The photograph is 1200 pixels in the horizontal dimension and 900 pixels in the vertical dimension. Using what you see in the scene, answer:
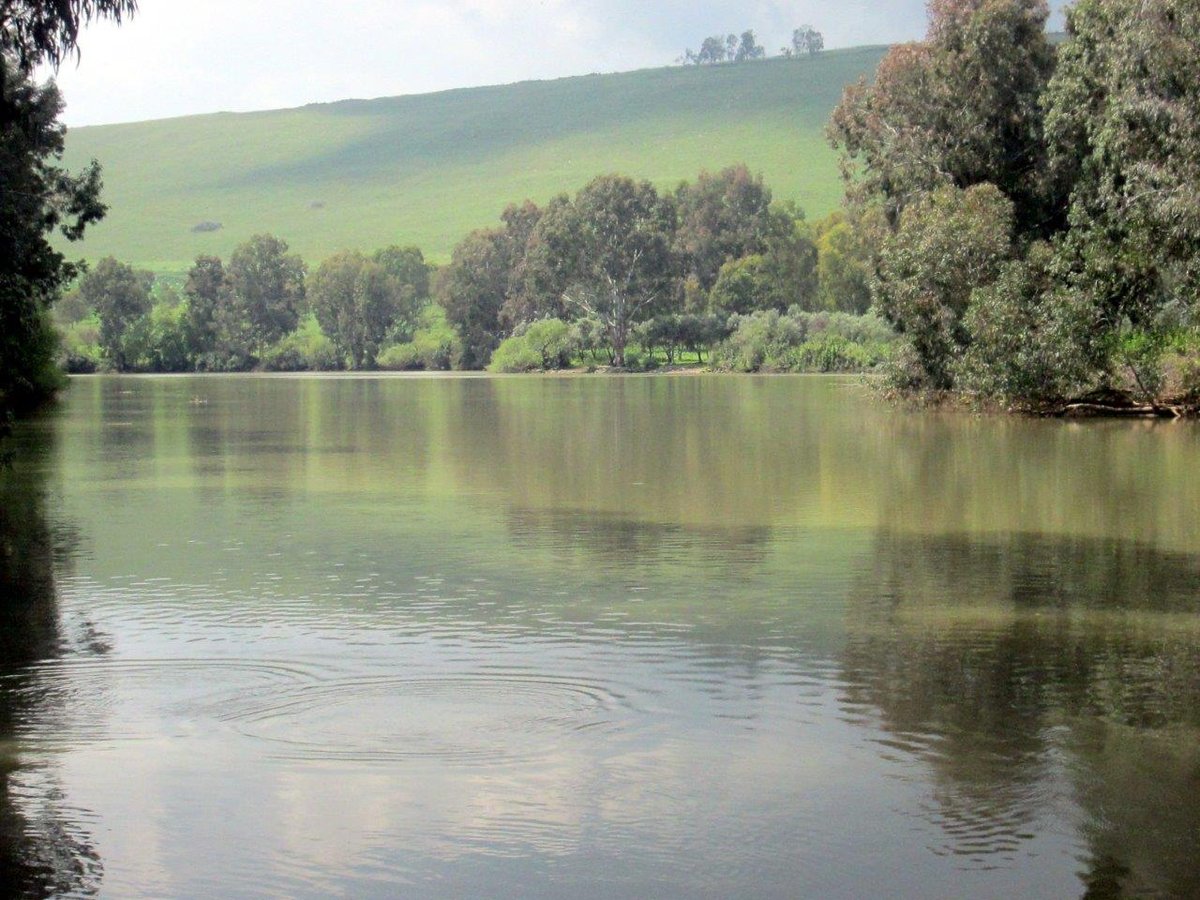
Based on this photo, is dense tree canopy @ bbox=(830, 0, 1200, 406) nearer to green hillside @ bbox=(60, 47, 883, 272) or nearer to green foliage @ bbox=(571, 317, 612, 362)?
green foliage @ bbox=(571, 317, 612, 362)

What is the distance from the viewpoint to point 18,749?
837cm

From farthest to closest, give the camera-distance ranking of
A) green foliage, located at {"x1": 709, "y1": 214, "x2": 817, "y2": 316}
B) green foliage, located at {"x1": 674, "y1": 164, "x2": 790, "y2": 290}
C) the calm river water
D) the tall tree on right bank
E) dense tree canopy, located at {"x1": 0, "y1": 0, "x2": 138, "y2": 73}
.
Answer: green foliage, located at {"x1": 674, "y1": 164, "x2": 790, "y2": 290} < green foliage, located at {"x1": 709, "y1": 214, "x2": 817, "y2": 316} < the tall tree on right bank < dense tree canopy, located at {"x1": 0, "y1": 0, "x2": 138, "y2": 73} < the calm river water

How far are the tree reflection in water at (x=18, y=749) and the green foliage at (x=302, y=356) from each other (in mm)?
111976

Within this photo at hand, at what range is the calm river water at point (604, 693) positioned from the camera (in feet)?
22.1

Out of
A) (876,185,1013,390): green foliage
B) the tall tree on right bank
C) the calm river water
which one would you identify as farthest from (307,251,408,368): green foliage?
the calm river water

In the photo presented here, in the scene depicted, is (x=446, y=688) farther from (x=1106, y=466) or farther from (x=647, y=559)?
(x=1106, y=466)

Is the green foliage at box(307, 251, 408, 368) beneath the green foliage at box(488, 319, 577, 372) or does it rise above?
above

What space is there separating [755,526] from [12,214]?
13.4m

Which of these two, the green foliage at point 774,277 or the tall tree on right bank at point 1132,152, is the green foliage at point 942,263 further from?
the green foliage at point 774,277

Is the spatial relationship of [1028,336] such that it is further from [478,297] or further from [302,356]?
[302,356]

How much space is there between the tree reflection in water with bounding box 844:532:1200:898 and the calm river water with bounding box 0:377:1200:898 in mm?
31

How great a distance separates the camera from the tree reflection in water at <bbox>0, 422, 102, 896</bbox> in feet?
21.4

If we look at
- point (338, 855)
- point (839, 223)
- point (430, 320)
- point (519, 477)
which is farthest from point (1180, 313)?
point (430, 320)

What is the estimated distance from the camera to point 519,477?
2472 cm
